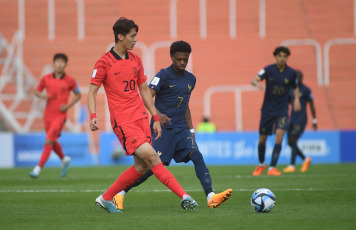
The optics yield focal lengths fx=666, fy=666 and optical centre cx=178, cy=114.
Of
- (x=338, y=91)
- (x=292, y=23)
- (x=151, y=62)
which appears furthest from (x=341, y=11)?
(x=151, y=62)

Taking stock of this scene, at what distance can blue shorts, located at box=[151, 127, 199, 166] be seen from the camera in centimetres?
785

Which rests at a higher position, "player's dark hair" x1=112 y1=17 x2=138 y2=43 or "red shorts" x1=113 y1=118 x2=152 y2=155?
"player's dark hair" x1=112 y1=17 x2=138 y2=43

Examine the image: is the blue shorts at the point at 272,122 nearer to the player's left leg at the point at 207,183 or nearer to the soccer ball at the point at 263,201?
the player's left leg at the point at 207,183

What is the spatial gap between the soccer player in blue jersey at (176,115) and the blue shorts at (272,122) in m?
5.07

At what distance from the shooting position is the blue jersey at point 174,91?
801 cm

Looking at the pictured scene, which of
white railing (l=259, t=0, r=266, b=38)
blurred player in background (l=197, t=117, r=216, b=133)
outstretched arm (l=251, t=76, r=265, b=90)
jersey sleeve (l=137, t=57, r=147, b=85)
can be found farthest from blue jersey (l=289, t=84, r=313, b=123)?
white railing (l=259, t=0, r=266, b=38)

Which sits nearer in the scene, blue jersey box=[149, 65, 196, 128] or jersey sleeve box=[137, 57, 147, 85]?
jersey sleeve box=[137, 57, 147, 85]

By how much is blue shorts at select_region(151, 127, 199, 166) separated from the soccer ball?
48.2 inches

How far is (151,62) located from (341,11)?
886 centimetres

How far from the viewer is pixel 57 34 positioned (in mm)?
27734

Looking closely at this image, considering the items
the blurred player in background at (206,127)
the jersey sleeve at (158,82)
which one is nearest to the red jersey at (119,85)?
the jersey sleeve at (158,82)

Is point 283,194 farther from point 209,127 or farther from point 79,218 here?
point 209,127

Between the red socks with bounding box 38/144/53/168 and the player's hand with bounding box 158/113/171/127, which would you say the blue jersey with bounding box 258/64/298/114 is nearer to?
the red socks with bounding box 38/144/53/168

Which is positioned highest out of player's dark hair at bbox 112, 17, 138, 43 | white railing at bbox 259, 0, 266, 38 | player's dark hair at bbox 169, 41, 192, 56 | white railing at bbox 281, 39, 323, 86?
white railing at bbox 259, 0, 266, 38
